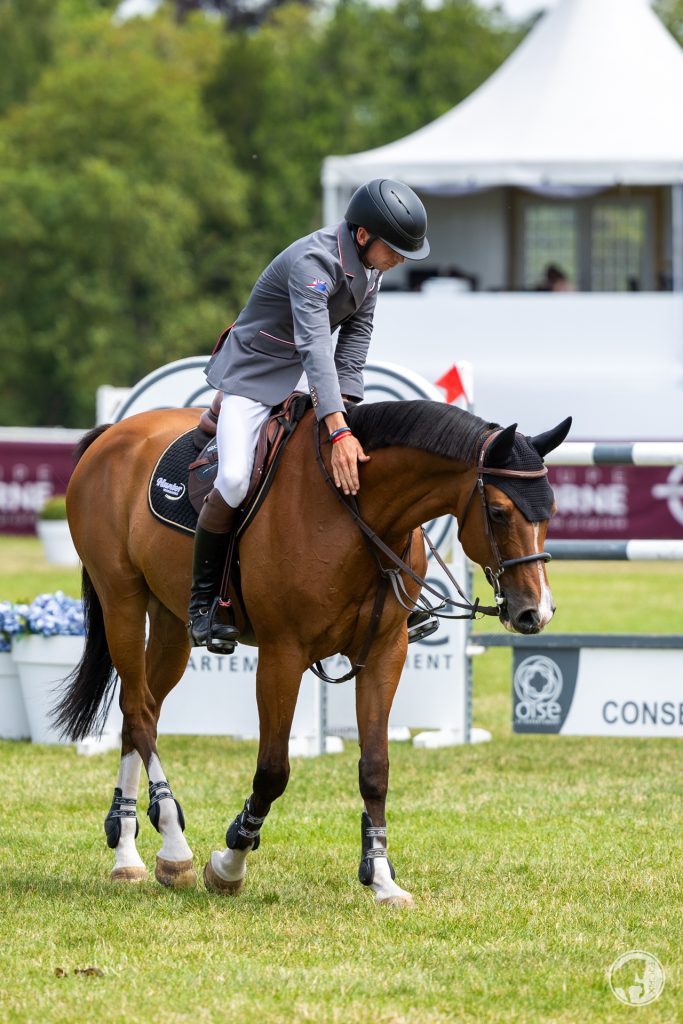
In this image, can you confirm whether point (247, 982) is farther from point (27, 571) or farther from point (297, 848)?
point (27, 571)

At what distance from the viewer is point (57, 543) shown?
1920cm

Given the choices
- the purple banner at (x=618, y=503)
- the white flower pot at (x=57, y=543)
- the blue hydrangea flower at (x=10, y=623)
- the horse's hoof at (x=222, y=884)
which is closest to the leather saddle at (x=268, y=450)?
the horse's hoof at (x=222, y=884)

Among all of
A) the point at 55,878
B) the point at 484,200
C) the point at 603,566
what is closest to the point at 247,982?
the point at 55,878

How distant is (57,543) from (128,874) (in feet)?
44.7

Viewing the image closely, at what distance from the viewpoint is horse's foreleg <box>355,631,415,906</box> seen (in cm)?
540

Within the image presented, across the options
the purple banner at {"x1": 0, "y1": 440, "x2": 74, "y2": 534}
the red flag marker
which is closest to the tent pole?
the purple banner at {"x1": 0, "y1": 440, "x2": 74, "y2": 534}

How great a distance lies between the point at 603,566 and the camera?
20.5 meters

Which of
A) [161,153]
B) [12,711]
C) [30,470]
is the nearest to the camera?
[12,711]

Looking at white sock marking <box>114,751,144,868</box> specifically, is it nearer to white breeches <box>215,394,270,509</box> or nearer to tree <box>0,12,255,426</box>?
white breeches <box>215,394,270,509</box>

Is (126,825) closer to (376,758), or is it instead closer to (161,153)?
(376,758)

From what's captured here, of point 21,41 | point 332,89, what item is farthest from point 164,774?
point 332,89

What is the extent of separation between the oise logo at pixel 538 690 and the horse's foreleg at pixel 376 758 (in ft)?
9.41

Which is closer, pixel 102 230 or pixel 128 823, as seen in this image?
pixel 128 823

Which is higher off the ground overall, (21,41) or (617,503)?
(21,41)
